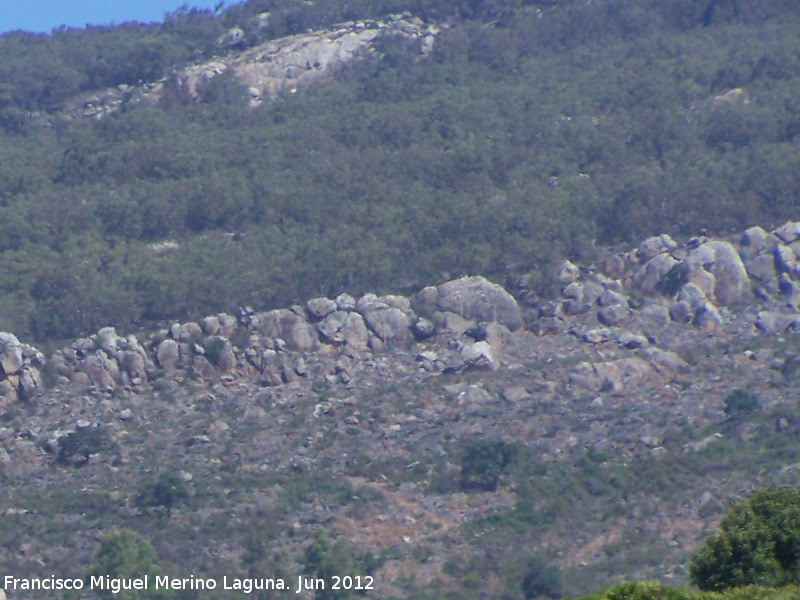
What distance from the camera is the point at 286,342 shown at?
28625 mm

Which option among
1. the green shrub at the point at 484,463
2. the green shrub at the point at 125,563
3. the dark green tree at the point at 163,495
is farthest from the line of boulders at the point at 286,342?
the green shrub at the point at 125,563

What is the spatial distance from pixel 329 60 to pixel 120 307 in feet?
63.5

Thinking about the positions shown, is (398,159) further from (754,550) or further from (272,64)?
(754,550)

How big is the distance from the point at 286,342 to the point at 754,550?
1719 centimetres

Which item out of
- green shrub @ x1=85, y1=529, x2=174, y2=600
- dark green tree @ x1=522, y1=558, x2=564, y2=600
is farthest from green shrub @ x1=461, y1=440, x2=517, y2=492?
green shrub @ x1=85, y1=529, x2=174, y2=600

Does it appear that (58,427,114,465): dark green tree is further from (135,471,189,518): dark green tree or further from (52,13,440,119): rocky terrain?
(52,13,440,119): rocky terrain

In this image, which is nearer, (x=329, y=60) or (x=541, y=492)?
(x=541, y=492)

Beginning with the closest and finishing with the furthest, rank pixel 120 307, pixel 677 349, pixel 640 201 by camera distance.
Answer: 1. pixel 677 349
2. pixel 120 307
3. pixel 640 201

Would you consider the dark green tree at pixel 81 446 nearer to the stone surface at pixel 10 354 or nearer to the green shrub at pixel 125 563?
the stone surface at pixel 10 354

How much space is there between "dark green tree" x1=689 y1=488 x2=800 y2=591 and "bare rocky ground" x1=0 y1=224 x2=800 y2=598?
598cm

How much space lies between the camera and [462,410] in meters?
26.2

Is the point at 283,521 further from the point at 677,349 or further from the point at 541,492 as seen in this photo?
the point at 677,349

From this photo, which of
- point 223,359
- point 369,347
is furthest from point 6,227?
point 369,347

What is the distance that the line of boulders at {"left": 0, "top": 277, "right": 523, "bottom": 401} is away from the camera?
27.5 metres
